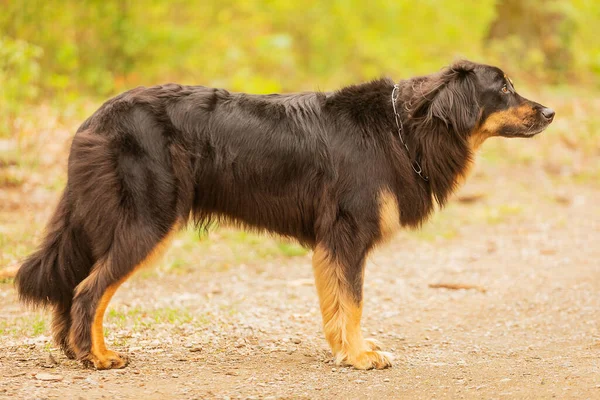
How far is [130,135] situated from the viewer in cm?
462

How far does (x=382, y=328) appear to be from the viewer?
5.98m

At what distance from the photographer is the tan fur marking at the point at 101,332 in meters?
4.55

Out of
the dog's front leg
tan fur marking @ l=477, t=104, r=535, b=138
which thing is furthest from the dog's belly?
tan fur marking @ l=477, t=104, r=535, b=138

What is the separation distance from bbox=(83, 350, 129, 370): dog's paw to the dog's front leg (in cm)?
135

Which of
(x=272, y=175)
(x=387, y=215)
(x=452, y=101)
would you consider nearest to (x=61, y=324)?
(x=272, y=175)

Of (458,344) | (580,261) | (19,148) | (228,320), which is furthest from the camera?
(19,148)

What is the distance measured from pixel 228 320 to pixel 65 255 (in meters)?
1.59

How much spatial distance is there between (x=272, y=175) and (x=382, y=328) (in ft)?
5.91

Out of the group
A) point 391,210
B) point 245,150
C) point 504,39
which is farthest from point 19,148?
point 504,39

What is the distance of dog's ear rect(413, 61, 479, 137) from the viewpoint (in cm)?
507

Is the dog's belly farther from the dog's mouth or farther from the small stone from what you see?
the dog's mouth

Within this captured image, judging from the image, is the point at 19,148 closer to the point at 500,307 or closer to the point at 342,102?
the point at 342,102

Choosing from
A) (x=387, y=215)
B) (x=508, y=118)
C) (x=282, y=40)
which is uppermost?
(x=282, y=40)

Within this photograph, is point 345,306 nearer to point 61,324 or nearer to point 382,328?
point 382,328
